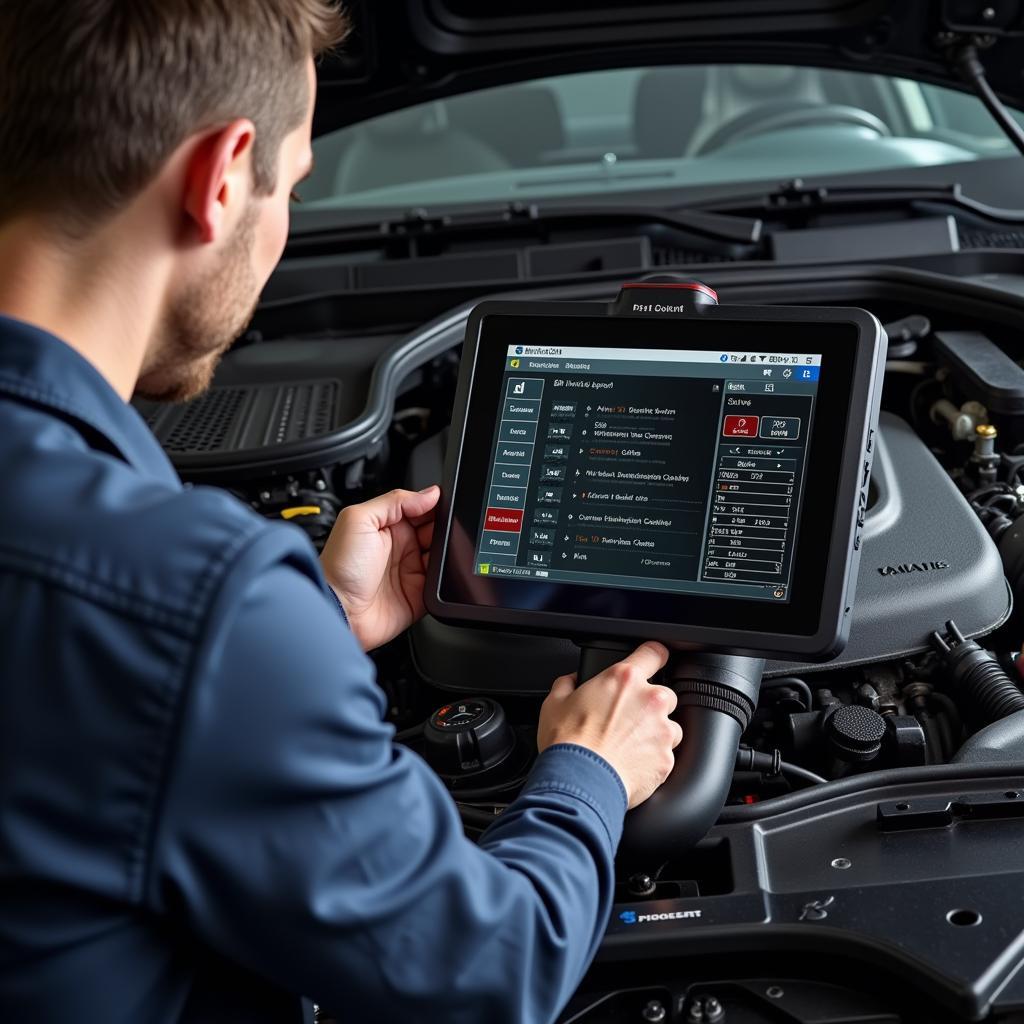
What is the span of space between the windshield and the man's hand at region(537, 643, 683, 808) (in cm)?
142

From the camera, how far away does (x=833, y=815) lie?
45.0 inches

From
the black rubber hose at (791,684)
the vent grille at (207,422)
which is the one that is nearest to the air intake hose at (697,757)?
the black rubber hose at (791,684)

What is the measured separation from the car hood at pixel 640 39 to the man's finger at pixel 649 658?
1316 mm

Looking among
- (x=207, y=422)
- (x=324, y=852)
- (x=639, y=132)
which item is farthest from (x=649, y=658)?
(x=639, y=132)

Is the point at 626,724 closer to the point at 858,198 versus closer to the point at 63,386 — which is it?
the point at 63,386

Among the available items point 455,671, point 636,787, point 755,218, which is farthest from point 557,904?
point 755,218

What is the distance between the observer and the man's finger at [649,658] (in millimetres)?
1139

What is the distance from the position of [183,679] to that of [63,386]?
238 millimetres

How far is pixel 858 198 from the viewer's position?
2.12 meters

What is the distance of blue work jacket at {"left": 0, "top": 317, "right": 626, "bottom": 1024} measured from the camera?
0.70 meters

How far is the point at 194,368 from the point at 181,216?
0.52ft

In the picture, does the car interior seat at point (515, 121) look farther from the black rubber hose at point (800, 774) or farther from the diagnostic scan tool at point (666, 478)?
the black rubber hose at point (800, 774)

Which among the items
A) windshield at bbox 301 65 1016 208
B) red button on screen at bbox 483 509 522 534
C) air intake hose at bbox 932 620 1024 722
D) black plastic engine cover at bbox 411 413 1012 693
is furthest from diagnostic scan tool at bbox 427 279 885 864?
windshield at bbox 301 65 1016 208

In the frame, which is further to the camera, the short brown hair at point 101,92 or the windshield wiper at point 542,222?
the windshield wiper at point 542,222
